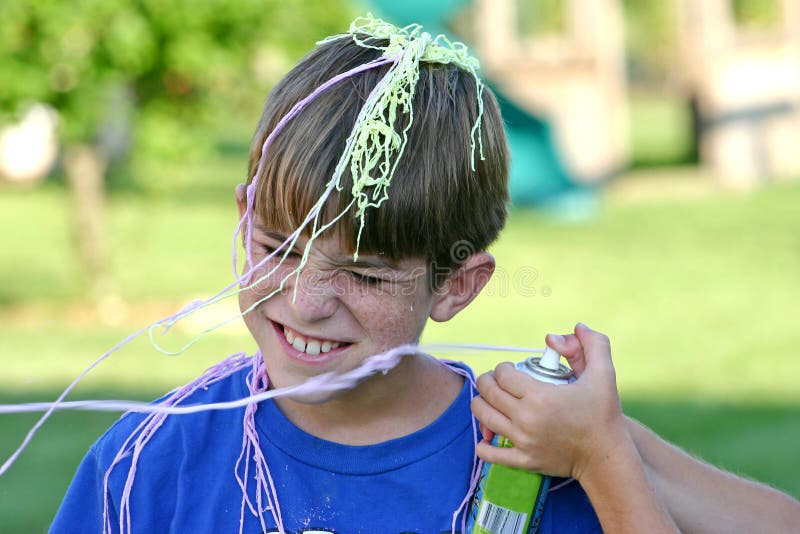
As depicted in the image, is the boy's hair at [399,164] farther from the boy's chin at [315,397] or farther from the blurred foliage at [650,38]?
the blurred foliage at [650,38]

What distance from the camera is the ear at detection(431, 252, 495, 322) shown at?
216cm

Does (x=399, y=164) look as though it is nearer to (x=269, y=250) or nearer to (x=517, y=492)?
(x=269, y=250)

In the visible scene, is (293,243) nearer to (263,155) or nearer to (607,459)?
(263,155)

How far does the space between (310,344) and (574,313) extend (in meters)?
7.25

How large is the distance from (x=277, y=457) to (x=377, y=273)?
0.41 meters

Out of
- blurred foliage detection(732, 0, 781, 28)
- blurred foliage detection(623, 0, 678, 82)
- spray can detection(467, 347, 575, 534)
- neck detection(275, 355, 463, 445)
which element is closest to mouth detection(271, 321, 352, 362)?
neck detection(275, 355, 463, 445)

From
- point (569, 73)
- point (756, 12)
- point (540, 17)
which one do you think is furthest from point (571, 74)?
point (756, 12)

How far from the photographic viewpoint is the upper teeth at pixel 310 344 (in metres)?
1.99

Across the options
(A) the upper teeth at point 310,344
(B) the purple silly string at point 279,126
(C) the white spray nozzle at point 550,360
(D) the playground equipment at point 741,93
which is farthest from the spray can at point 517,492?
(D) the playground equipment at point 741,93

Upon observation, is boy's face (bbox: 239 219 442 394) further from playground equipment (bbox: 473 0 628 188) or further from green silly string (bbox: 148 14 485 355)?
playground equipment (bbox: 473 0 628 188)

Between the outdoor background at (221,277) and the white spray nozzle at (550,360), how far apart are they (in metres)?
3.26

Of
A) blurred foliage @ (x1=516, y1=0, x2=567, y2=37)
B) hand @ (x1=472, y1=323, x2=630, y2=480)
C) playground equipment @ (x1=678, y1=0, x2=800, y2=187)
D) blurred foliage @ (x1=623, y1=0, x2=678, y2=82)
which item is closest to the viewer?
hand @ (x1=472, y1=323, x2=630, y2=480)

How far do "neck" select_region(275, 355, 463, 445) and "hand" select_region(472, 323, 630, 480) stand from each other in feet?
0.80

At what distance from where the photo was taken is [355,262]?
1969 mm
